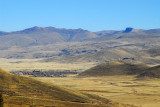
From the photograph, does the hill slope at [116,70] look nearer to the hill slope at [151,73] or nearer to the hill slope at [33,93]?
the hill slope at [151,73]

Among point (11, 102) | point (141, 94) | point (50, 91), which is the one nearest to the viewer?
point (11, 102)

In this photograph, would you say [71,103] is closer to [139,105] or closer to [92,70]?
[139,105]

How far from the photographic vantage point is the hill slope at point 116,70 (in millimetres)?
135500

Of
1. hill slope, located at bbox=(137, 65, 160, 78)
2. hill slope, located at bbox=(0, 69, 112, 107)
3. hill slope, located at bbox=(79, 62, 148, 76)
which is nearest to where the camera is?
hill slope, located at bbox=(0, 69, 112, 107)

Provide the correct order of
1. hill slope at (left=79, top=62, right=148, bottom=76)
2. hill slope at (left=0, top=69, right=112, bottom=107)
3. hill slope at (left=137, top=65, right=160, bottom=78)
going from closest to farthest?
1. hill slope at (left=0, top=69, right=112, bottom=107)
2. hill slope at (left=137, top=65, right=160, bottom=78)
3. hill slope at (left=79, top=62, right=148, bottom=76)

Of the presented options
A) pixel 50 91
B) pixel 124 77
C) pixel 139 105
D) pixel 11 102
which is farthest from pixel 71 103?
pixel 124 77

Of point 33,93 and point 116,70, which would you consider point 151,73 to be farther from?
point 33,93

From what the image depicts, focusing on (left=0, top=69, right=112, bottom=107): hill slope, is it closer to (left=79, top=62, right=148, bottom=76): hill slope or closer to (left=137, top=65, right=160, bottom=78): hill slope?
(left=137, top=65, right=160, bottom=78): hill slope

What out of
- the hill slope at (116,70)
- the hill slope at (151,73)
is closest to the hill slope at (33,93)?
the hill slope at (151,73)

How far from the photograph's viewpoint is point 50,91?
166 feet

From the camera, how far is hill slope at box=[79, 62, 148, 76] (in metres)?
136

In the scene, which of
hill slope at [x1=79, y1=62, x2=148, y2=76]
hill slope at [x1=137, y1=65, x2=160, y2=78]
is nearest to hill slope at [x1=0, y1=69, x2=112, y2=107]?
hill slope at [x1=137, y1=65, x2=160, y2=78]

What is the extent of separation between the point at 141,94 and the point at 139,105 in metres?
15.9

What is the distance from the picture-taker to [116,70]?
453 ft
